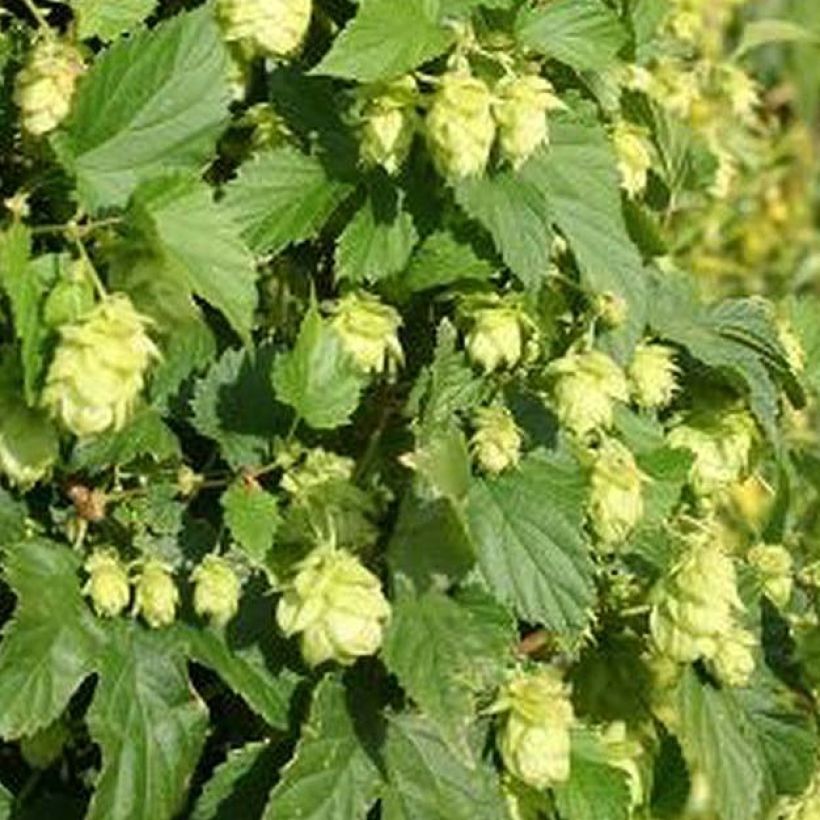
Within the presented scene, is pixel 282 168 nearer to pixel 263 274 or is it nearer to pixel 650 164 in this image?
pixel 263 274

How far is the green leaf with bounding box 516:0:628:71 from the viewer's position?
6.13 feet

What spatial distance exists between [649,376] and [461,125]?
0.47m

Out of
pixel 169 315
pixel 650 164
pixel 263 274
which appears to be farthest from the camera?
pixel 650 164

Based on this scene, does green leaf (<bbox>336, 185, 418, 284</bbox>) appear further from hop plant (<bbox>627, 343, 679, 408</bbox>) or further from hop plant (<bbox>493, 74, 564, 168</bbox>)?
hop plant (<bbox>627, 343, 679, 408</bbox>)

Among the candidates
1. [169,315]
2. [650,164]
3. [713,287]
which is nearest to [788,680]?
[650,164]

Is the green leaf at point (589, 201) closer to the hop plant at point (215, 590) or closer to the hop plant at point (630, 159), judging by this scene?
the hop plant at point (630, 159)

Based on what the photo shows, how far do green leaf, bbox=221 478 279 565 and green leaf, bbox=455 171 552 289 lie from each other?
0.30 meters

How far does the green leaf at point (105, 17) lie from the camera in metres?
1.75

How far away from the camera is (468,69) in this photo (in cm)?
180

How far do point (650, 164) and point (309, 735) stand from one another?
0.77 m

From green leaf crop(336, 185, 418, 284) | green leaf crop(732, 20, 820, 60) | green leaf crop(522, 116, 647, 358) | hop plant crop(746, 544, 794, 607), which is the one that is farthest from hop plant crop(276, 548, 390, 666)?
green leaf crop(732, 20, 820, 60)

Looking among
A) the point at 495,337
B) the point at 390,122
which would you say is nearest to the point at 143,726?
the point at 495,337

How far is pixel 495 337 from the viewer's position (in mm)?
1851

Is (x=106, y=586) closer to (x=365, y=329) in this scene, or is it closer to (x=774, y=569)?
(x=365, y=329)
